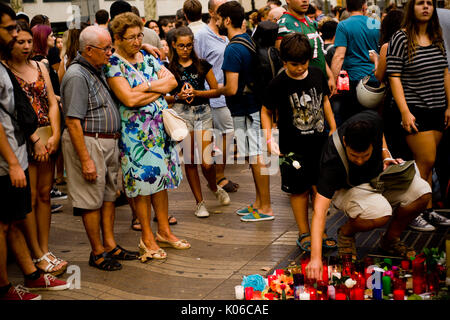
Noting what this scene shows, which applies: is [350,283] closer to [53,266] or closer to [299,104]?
[299,104]

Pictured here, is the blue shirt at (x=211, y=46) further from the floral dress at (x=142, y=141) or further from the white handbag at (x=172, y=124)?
the white handbag at (x=172, y=124)

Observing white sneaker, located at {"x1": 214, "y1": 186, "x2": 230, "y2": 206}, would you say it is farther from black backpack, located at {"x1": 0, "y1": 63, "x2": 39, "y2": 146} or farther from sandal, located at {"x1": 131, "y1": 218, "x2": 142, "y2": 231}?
black backpack, located at {"x1": 0, "y1": 63, "x2": 39, "y2": 146}

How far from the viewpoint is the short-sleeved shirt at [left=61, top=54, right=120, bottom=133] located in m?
4.95

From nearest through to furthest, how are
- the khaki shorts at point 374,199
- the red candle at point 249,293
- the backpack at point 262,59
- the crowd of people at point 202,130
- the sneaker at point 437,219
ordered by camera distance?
1. the red candle at point 249,293
2. the crowd of people at point 202,130
3. the khaki shorts at point 374,199
4. the sneaker at point 437,219
5. the backpack at point 262,59

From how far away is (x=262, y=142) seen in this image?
6625 mm

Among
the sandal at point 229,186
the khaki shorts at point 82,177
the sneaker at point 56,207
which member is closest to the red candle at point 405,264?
the khaki shorts at point 82,177

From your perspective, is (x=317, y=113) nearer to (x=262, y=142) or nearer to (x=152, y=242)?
(x=262, y=142)

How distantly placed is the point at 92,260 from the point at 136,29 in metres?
2.04

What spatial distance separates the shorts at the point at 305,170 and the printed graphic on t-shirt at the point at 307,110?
0.13 m

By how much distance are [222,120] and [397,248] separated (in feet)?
9.45

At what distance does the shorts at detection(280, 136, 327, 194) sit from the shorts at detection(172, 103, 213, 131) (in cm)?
149

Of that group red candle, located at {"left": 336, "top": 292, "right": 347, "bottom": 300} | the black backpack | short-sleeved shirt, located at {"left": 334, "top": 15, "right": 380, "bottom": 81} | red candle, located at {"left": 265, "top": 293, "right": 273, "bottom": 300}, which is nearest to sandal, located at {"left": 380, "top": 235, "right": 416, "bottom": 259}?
red candle, located at {"left": 336, "top": 292, "right": 347, "bottom": 300}

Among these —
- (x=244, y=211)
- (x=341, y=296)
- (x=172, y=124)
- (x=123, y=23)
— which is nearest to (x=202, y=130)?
(x=244, y=211)

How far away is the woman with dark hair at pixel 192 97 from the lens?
251 inches
